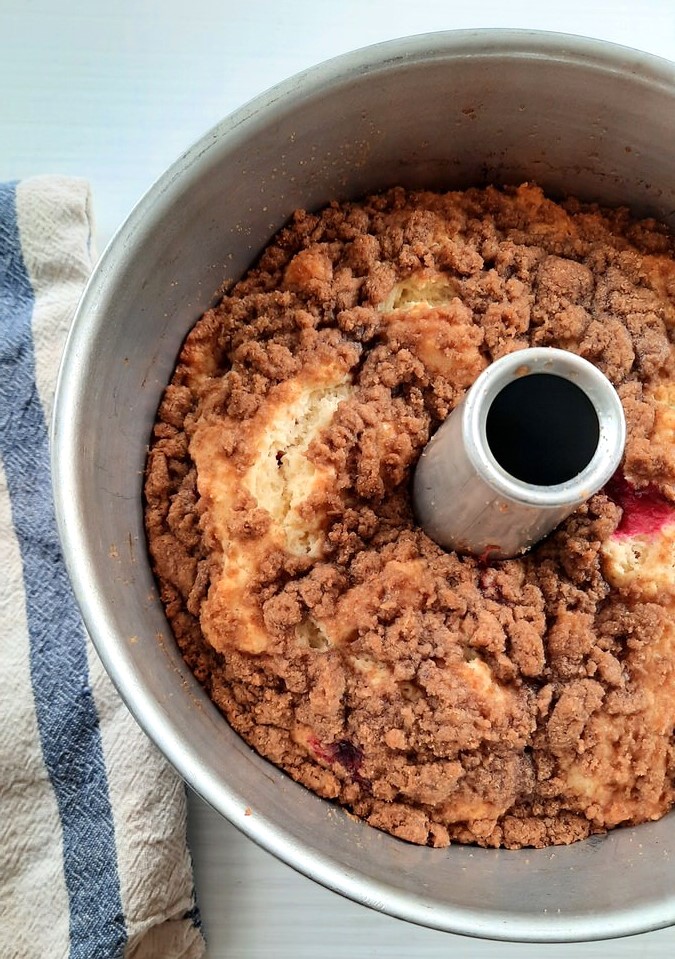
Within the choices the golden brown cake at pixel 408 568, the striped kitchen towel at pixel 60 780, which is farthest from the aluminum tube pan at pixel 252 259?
the striped kitchen towel at pixel 60 780

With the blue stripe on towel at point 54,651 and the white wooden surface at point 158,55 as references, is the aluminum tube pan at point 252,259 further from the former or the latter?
the white wooden surface at point 158,55

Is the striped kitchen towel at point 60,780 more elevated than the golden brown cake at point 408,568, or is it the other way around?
the golden brown cake at point 408,568

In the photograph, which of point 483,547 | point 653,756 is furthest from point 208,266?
point 653,756

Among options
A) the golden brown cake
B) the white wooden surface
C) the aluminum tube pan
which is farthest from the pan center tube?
the white wooden surface

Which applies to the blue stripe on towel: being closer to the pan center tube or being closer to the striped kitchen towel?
the striped kitchen towel

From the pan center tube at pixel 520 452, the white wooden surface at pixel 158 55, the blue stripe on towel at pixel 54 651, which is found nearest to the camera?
the pan center tube at pixel 520 452

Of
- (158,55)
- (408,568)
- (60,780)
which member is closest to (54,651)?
(60,780)

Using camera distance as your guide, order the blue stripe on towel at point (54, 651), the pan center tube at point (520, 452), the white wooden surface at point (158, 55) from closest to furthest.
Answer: the pan center tube at point (520, 452) → the blue stripe on towel at point (54, 651) → the white wooden surface at point (158, 55)
